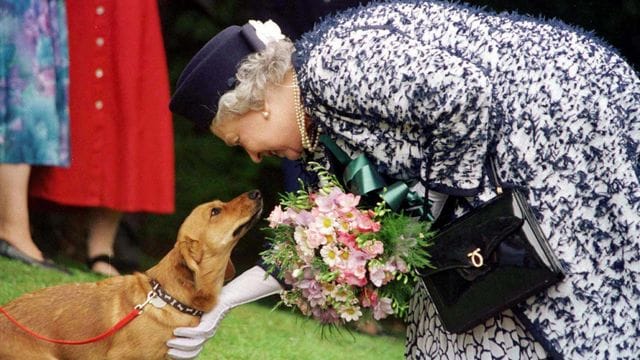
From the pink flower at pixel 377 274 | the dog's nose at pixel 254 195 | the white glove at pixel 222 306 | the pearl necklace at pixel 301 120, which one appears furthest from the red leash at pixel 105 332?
the pink flower at pixel 377 274

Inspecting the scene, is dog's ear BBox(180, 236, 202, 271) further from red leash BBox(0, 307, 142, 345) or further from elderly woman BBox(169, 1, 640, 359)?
elderly woman BBox(169, 1, 640, 359)

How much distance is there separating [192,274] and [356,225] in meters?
0.89

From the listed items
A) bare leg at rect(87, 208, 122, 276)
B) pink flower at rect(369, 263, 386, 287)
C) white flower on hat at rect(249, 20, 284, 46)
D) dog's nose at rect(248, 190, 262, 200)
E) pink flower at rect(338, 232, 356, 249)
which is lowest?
bare leg at rect(87, 208, 122, 276)

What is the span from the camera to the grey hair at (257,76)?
82.6 inches

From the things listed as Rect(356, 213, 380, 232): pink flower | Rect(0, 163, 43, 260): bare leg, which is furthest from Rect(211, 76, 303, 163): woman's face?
Rect(0, 163, 43, 260): bare leg

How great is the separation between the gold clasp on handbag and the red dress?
1268 mm

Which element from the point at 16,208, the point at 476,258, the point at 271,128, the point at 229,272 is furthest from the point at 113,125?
the point at 476,258

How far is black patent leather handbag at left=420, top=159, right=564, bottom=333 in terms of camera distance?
194cm

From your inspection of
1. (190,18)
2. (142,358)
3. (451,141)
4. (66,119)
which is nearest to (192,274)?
(142,358)

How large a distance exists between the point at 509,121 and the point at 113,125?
132cm

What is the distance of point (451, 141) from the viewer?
6.25 feet

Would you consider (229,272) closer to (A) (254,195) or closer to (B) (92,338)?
(A) (254,195)

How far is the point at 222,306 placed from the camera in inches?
113

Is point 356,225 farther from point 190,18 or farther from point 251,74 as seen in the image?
point 190,18
